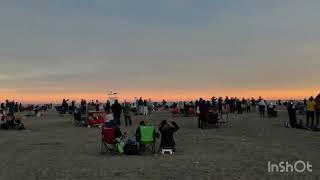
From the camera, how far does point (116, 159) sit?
1667cm

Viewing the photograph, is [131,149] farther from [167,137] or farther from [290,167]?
[290,167]

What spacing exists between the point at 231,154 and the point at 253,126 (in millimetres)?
12995

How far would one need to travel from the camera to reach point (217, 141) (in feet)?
71.7

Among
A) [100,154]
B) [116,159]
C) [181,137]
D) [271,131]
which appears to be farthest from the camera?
[271,131]

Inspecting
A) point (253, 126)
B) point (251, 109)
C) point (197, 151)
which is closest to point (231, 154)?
point (197, 151)

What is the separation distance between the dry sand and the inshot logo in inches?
6.9

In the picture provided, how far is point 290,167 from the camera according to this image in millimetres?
14281

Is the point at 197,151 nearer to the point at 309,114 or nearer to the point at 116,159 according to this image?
the point at 116,159

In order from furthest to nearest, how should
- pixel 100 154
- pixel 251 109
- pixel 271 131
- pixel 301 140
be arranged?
pixel 251 109, pixel 271 131, pixel 301 140, pixel 100 154

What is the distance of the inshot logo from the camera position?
13773mm

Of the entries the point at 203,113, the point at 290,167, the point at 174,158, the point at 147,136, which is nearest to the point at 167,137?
the point at 147,136

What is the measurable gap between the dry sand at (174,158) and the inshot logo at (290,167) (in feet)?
0.58

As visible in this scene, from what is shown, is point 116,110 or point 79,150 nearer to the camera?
point 79,150

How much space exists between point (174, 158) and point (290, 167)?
3.67 metres
